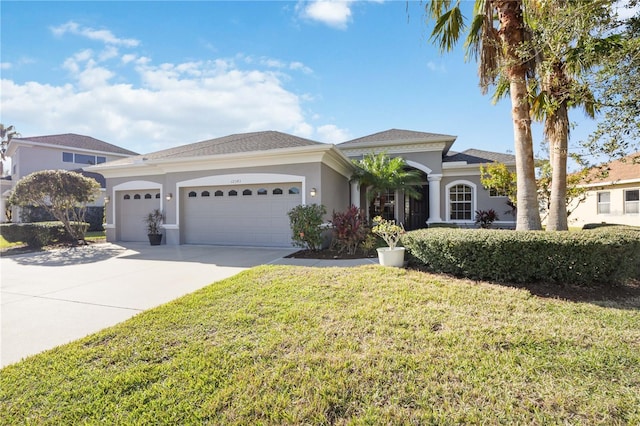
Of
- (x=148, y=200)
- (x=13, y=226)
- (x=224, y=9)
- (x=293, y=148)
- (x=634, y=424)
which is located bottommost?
(x=634, y=424)

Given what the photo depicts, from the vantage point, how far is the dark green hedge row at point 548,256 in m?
4.95

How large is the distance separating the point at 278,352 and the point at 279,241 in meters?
7.79

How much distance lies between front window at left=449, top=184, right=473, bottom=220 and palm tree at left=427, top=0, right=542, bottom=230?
7863mm

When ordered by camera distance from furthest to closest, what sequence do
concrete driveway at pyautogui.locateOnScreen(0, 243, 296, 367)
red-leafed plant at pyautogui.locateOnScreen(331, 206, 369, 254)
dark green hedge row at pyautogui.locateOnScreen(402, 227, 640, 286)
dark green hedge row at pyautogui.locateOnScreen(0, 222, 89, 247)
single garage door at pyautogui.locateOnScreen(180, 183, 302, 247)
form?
dark green hedge row at pyautogui.locateOnScreen(0, 222, 89, 247) → single garage door at pyautogui.locateOnScreen(180, 183, 302, 247) → red-leafed plant at pyautogui.locateOnScreen(331, 206, 369, 254) → dark green hedge row at pyautogui.locateOnScreen(402, 227, 640, 286) → concrete driveway at pyautogui.locateOnScreen(0, 243, 296, 367)

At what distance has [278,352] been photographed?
312 cm

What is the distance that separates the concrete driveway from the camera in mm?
3879

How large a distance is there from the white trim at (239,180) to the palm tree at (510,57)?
19.4ft

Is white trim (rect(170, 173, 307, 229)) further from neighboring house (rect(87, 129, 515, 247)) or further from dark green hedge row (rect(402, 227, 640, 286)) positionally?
dark green hedge row (rect(402, 227, 640, 286))

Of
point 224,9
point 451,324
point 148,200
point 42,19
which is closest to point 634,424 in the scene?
point 451,324

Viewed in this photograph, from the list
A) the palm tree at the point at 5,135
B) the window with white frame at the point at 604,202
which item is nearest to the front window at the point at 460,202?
the window with white frame at the point at 604,202

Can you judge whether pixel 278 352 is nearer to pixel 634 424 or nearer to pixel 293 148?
pixel 634 424

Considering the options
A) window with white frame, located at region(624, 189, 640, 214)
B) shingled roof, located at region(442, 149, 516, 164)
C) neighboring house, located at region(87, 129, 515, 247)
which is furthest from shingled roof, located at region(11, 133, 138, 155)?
window with white frame, located at region(624, 189, 640, 214)

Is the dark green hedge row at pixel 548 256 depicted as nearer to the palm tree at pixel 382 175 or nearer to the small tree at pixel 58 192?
the palm tree at pixel 382 175

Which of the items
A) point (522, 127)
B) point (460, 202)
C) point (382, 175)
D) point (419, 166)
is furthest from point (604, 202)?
point (522, 127)
